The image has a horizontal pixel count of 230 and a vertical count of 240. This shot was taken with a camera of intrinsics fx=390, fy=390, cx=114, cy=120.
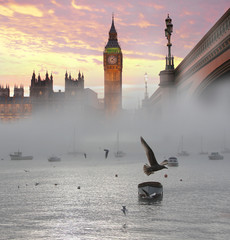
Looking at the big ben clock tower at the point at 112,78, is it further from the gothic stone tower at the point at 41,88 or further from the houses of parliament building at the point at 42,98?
the gothic stone tower at the point at 41,88

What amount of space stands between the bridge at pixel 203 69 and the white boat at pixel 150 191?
9.84 metres

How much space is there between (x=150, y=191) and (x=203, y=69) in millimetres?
17546

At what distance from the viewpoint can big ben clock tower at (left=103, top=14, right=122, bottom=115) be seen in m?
161

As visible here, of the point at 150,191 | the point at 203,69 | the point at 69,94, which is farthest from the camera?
the point at 69,94

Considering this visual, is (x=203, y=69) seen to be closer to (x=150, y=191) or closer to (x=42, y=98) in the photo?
(x=150, y=191)

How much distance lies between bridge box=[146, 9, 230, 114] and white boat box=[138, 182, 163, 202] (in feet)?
32.3

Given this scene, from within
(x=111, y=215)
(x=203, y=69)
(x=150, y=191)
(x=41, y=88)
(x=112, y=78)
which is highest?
(x=112, y=78)

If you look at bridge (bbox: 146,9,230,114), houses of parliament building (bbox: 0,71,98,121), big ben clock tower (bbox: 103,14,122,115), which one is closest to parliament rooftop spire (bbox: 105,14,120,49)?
big ben clock tower (bbox: 103,14,122,115)

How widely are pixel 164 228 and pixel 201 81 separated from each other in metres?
12.8

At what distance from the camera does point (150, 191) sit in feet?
146

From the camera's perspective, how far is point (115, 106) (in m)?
160

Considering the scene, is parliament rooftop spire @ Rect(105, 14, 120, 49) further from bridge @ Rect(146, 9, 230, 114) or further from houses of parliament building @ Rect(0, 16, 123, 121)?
bridge @ Rect(146, 9, 230, 114)

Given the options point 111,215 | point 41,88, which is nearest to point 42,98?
point 41,88

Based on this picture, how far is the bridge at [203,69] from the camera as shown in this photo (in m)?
26.8
